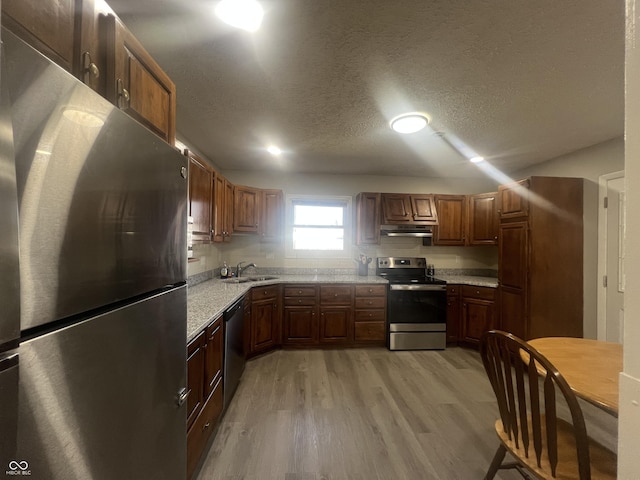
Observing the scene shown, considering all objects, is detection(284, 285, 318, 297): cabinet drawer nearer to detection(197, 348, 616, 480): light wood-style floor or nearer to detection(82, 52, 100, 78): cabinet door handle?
detection(197, 348, 616, 480): light wood-style floor

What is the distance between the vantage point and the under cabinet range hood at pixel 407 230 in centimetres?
384

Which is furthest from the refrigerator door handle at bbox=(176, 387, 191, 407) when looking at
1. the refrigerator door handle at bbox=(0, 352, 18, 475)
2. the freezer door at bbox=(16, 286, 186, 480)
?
the refrigerator door handle at bbox=(0, 352, 18, 475)

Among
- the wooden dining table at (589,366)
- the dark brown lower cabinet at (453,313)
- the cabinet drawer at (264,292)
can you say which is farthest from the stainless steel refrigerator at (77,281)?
the dark brown lower cabinet at (453,313)

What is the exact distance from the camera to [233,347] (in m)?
2.22

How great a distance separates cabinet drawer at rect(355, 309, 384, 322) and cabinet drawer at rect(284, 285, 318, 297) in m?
0.66

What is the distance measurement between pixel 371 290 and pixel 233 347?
193 centimetres

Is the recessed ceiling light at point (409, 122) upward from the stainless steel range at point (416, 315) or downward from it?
upward

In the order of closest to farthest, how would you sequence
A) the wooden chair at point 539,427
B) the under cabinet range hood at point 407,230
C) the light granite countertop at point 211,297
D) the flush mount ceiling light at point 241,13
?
the wooden chair at point 539,427 → the flush mount ceiling light at point 241,13 → the light granite countertop at point 211,297 → the under cabinet range hood at point 407,230

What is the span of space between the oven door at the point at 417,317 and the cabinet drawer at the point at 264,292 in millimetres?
1529

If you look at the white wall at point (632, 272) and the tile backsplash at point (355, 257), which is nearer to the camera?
the white wall at point (632, 272)

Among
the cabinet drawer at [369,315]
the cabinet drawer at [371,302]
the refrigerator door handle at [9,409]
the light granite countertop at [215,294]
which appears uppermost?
the refrigerator door handle at [9,409]

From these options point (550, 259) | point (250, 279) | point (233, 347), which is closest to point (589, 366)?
point (550, 259)

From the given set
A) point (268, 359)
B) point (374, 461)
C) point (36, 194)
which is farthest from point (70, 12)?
point (268, 359)

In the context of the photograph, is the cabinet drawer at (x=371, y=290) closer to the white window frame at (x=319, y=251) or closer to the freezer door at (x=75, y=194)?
the white window frame at (x=319, y=251)
